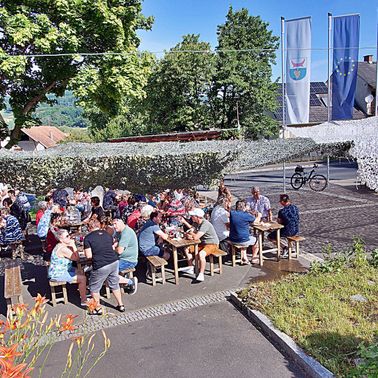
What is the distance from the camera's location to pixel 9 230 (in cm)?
805

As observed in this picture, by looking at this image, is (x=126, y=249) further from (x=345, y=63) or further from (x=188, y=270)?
(x=345, y=63)

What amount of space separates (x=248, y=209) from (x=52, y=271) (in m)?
4.26

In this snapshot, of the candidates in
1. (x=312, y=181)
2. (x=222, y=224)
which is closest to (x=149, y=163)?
(x=222, y=224)

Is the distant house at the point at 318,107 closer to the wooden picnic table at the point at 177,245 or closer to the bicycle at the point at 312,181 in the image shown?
the bicycle at the point at 312,181

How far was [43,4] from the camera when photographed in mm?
9273

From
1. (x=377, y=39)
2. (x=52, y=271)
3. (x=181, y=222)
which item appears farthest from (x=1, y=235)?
(x=377, y=39)

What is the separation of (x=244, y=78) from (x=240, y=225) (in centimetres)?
1951

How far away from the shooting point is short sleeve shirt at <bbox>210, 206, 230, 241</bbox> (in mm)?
7523

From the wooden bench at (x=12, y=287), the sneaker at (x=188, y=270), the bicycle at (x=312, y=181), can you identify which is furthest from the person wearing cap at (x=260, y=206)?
the bicycle at (x=312, y=181)

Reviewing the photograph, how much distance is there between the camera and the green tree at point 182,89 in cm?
2355

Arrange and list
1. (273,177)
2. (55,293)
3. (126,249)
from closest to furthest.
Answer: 1. (55,293)
2. (126,249)
3. (273,177)

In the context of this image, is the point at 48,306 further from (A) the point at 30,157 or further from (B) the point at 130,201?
(B) the point at 130,201

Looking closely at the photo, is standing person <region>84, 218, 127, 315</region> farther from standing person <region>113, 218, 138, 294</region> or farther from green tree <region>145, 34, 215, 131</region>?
green tree <region>145, 34, 215, 131</region>

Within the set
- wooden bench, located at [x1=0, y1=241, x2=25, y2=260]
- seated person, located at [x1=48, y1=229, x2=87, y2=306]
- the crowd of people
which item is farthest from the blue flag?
wooden bench, located at [x1=0, y1=241, x2=25, y2=260]
